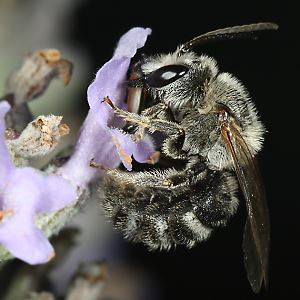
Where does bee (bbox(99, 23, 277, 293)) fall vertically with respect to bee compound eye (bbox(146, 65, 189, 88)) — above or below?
below

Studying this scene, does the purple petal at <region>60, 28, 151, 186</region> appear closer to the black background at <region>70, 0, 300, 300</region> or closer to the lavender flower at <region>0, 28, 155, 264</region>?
the lavender flower at <region>0, 28, 155, 264</region>

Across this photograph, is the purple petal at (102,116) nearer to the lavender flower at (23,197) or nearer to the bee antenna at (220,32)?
the bee antenna at (220,32)

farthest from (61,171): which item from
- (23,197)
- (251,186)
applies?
(251,186)

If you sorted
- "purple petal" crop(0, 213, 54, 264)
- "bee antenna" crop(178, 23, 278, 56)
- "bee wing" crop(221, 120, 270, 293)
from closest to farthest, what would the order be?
"purple petal" crop(0, 213, 54, 264), "bee wing" crop(221, 120, 270, 293), "bee antenna" crop(178, 23, 278, 56)

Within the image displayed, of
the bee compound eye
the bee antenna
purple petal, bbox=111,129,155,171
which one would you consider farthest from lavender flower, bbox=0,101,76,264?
the bee antenna

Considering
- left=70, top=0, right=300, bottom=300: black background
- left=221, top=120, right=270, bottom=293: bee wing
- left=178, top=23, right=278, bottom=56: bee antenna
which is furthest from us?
left=70, top=0, right=300, bottom=300: black background

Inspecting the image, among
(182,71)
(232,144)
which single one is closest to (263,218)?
(232,144)

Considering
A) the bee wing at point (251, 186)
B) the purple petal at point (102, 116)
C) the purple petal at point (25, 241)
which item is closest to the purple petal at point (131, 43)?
the purple petal at point (102, 116)

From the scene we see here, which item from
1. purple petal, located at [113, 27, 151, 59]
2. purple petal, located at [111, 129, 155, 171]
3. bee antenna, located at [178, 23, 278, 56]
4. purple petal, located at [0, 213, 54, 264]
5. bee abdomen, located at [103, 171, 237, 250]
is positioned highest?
purple petal, located at [113, 27, 151, 59]
